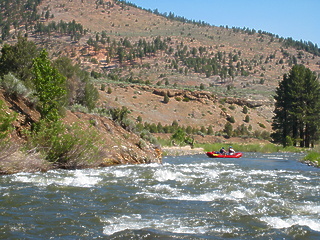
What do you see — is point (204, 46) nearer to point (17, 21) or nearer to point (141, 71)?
point (141, 71)

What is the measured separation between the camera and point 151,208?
8758 mm

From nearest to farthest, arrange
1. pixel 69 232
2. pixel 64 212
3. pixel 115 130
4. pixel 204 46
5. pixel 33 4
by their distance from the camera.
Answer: pixel 69 232 < pixel 64 212 < pixel 115 130 < pixel 204 46 < pixel 33 4

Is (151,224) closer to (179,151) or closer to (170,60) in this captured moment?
(179,151)

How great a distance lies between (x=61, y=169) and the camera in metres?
15.3

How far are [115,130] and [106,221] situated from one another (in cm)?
1529

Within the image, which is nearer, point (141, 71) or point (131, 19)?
point (141, 71)

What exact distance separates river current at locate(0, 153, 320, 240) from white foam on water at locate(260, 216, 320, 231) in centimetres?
2

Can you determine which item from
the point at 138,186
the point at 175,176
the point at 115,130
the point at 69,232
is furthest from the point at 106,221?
the point at 115,130

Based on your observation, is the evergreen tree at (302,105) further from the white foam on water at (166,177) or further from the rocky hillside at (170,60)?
the white foam on water at (166,177)

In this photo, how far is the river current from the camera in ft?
22.1

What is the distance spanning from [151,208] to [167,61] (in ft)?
315

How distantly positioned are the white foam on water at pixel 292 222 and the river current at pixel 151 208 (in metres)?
0.02

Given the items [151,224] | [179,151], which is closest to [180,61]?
[179,151]

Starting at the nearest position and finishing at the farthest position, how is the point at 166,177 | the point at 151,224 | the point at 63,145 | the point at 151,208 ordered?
the point at 151,224
the point at 151,208
the point at 166,177
the point at 63,145
